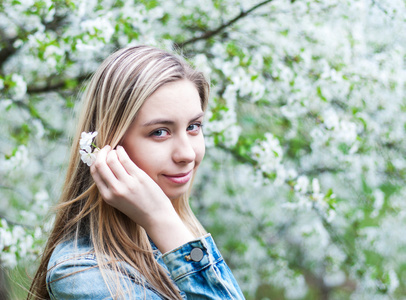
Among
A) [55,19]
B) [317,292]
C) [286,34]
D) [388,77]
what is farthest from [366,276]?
[317,292]

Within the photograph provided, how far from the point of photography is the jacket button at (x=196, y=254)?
4.13 ft

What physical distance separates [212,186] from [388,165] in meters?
1.88

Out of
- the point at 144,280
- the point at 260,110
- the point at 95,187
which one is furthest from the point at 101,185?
the point at 260,110

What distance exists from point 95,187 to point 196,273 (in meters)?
0.52

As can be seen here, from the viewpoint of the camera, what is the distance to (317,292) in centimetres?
676

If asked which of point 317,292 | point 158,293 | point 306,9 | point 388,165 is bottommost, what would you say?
point 317,292

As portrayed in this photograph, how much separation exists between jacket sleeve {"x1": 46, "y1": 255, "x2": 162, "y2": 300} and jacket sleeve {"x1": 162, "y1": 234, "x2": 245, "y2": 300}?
0.55 feet

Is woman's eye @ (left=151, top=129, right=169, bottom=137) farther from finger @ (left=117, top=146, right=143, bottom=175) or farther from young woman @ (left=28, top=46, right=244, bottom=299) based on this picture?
finger @ (left=117, top=146, right=143, bottom=175)

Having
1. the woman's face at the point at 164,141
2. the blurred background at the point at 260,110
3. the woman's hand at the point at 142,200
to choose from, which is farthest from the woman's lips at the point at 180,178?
the blurred background at the point at 260,110

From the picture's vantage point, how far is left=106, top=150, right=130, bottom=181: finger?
1.33 metres

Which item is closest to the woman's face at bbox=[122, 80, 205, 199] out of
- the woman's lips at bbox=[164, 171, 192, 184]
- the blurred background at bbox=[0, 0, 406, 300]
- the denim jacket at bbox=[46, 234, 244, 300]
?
the woman's lips at bbox=[164, 171, 192, 184]

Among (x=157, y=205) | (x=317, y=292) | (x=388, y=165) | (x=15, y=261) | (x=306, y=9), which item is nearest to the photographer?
(x=157, y=205)

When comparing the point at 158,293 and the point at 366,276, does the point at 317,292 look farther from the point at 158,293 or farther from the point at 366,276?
the point at 158,293

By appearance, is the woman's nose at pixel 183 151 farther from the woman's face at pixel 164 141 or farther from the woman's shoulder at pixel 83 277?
the woman's shoulder at pixel 83 277
